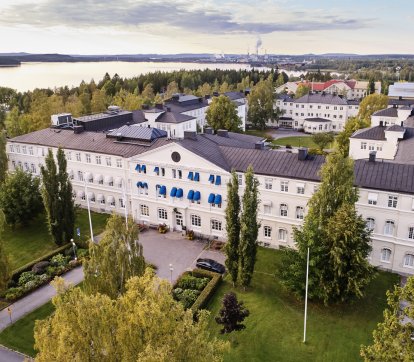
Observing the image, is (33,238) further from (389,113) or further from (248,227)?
(389,113)

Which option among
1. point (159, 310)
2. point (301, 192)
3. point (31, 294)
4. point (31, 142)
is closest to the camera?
point (159, 310)

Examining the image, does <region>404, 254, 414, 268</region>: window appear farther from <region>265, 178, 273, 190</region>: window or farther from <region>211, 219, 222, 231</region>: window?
<region>211, 219, 222, 231</region>: window

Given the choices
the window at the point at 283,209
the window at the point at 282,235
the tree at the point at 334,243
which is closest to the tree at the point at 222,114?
the window at the point at 283,209

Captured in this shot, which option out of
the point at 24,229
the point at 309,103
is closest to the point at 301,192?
the point at 24,229

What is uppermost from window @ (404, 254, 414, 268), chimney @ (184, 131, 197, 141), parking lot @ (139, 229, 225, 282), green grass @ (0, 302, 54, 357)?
chimney @ (184, 131, 197, 141)

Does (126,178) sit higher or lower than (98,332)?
lower

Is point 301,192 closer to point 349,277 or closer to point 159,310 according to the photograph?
point 349,277

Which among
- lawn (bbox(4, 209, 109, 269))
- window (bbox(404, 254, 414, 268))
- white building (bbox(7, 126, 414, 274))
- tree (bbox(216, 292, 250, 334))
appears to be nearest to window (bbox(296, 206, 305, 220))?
white building (bbox(7, 126, 414, 274))
